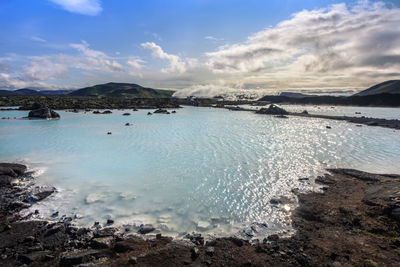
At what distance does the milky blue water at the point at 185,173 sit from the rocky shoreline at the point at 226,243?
79 centimetres

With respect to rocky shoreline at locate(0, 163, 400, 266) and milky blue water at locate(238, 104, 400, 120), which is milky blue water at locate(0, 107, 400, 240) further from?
milky blue water at locate(238, 104, 400, 120)

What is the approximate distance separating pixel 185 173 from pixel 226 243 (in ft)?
23.3

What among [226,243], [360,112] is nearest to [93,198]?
[226,243]

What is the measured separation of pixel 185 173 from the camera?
13852 millimetres

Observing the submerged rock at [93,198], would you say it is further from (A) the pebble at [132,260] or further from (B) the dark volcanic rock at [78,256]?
(A) the pebble at [132,260]

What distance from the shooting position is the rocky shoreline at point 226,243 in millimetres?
6102

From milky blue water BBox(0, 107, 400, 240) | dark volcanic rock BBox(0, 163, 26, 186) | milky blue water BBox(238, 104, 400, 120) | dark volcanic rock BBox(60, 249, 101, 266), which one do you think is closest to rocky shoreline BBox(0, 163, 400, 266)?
dark volcanic rock BBox(60, 249, 101, 266)

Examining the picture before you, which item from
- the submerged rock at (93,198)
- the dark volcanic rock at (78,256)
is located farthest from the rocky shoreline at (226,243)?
the submerged rock at (93,198)

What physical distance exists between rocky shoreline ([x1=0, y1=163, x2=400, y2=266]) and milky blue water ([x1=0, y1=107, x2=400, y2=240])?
2.58ft

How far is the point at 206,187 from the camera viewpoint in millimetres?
11711

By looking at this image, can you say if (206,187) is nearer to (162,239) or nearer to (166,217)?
(166,217)

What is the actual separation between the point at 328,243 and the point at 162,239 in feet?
17.8

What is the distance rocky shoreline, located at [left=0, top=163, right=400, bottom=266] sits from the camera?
240 inches

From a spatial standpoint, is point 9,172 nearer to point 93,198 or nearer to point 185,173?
point 93,198
